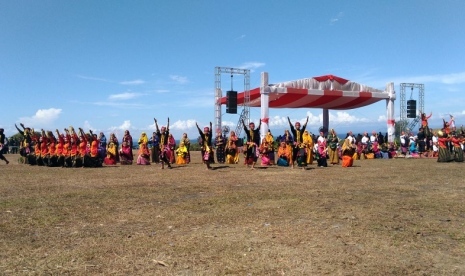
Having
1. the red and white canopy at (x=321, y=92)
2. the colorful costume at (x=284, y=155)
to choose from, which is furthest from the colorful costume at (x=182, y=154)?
the red and white canopy at (x=321, y=92)

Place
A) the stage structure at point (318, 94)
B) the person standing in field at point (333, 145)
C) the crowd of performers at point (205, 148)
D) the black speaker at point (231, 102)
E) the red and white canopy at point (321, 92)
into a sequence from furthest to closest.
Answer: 1. the black speaker at point (231, 102)
2. the red and white canopy at point (321, 92)
3. the stage structure at point (318, 94)
4. the person standing in field at point (333, 145)
5. the crowd of performers at point (205, 148)

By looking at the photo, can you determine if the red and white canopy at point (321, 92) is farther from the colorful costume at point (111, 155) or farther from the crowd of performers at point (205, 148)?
the colorful costume at point (111, 155)

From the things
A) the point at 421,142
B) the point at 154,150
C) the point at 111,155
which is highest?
the point at 421,142

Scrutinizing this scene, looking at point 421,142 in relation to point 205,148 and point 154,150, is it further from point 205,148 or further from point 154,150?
point 154,150

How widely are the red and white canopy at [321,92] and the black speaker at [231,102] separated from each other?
1.04 m

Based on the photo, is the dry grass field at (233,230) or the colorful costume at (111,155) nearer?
the dry grass field at (233,230)

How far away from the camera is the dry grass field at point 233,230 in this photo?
3.84 meters

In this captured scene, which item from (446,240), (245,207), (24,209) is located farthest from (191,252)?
(24,209)

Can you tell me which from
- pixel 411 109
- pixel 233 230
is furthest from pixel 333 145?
pixel 411 109

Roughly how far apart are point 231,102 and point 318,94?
4933mm

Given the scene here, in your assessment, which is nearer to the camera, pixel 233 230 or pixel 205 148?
pixel 233 230

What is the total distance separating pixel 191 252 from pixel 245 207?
251 centimetres

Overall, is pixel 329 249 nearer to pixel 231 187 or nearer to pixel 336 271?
pixel 336 271

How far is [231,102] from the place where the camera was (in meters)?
21.8
